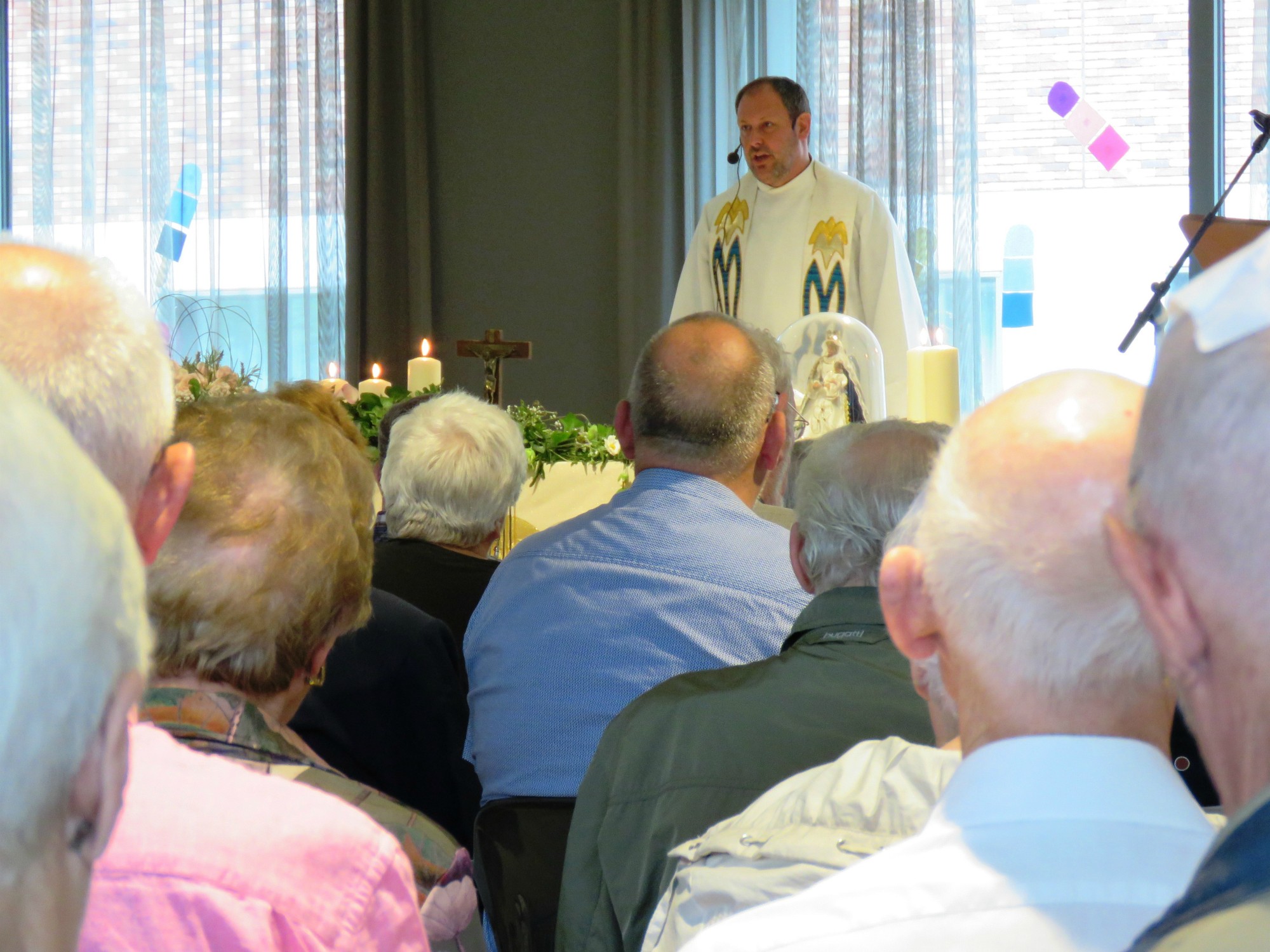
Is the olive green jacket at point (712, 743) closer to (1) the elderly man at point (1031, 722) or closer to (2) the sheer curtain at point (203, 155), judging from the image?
(1) the elderly man at point (1031, 722)

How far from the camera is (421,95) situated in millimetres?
6660

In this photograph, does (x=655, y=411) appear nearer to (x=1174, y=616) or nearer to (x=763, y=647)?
(x=763, y=647)

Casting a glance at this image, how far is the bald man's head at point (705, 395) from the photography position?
84.8 inches

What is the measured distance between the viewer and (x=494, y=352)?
14.2 feet

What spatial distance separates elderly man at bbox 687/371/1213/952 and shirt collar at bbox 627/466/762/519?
1099 mm

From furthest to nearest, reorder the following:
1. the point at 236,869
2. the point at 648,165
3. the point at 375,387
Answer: the point at 648,165 < the point at 375,387 < the point at 236,869

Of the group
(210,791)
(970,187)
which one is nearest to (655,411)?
(210,791)

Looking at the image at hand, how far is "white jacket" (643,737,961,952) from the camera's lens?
1.00 metres

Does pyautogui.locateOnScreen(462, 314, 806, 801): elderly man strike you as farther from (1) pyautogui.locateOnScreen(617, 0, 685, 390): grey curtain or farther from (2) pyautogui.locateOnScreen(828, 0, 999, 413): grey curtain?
(1) pyautogui.locateOnScreen(617, 0, 685, 390): grey curtain

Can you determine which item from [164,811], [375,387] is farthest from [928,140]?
[164,811]

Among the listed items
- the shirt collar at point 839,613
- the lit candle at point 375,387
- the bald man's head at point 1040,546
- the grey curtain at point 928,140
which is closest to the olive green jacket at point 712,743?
the shirt collar at point 839,613

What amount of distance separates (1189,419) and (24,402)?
40 centimetres

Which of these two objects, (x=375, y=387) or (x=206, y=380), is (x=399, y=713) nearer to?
(x=206, y=380)

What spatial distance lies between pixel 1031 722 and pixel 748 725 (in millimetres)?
545
